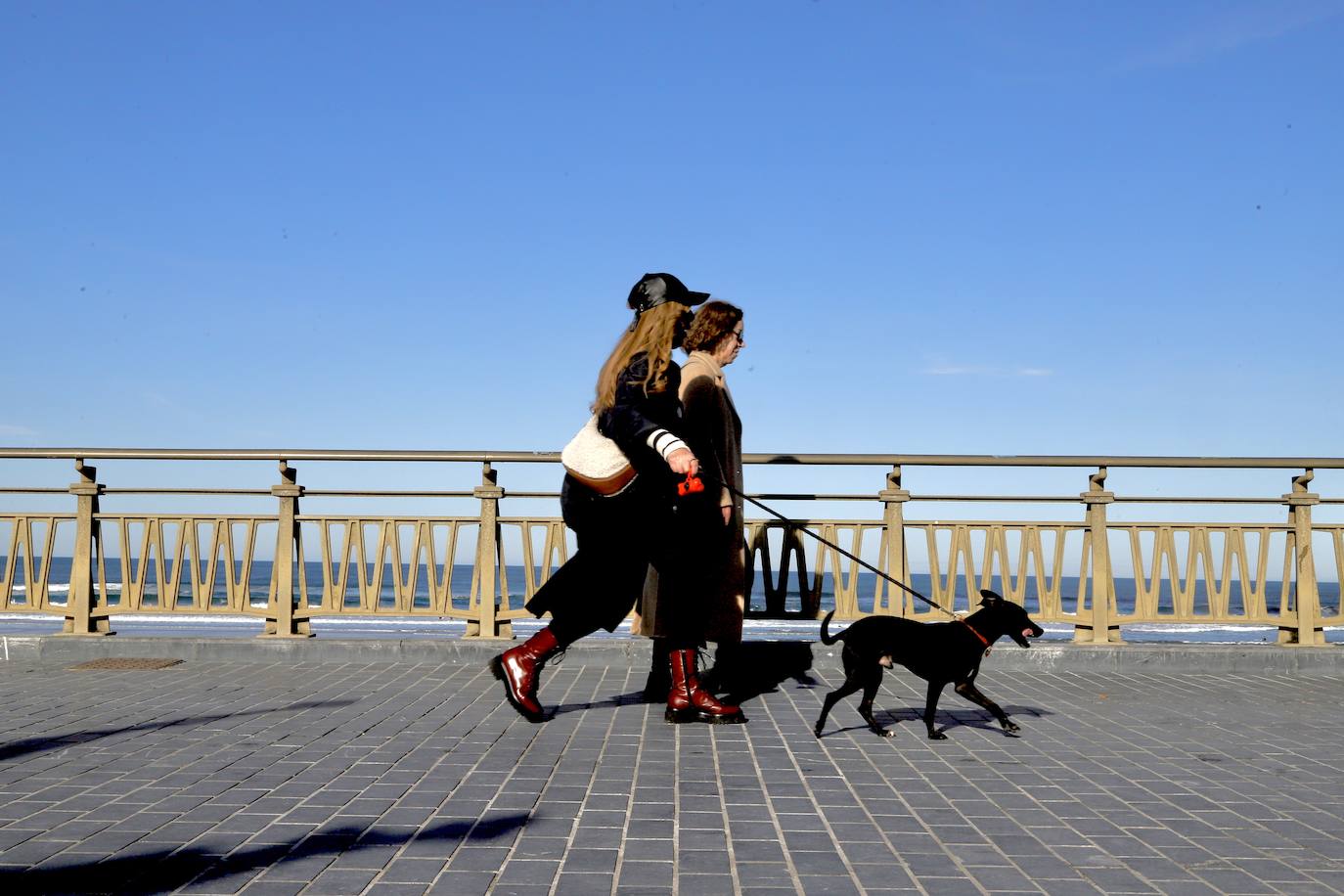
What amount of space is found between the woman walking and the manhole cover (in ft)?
11.0

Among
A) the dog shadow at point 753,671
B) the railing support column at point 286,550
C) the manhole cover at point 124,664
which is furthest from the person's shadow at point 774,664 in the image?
the manhole cover at point 124,664

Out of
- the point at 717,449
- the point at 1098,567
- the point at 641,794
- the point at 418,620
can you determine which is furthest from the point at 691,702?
the point at 418,620

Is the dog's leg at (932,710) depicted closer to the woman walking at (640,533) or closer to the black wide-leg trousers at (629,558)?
the woman walking at (640,533)

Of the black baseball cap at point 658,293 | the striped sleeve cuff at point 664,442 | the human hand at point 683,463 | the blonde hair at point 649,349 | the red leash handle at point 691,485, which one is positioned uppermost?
the black baseball cap at point 658,293

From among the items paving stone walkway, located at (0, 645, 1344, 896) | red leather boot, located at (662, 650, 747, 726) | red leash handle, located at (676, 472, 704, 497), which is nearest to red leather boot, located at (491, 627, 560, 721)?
paving stone walkway, located at (0, 645, 1344, 896)

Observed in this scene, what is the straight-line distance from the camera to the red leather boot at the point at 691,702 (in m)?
6.26

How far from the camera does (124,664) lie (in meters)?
8.45

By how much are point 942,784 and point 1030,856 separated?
1.09 meters

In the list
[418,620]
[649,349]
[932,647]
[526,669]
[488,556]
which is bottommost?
[418,620]

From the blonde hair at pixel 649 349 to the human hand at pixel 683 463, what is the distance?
0.48 meters

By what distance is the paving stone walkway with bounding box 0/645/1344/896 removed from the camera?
350 centimetres

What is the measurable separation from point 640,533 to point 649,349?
0.93 meters

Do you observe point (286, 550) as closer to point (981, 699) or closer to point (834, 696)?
point (834, 696)

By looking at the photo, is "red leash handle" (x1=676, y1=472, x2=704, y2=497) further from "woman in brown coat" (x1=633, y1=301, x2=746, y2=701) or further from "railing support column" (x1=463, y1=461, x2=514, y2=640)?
"railing support column" (x1=463, y1=461, x2=514, y2=640)
